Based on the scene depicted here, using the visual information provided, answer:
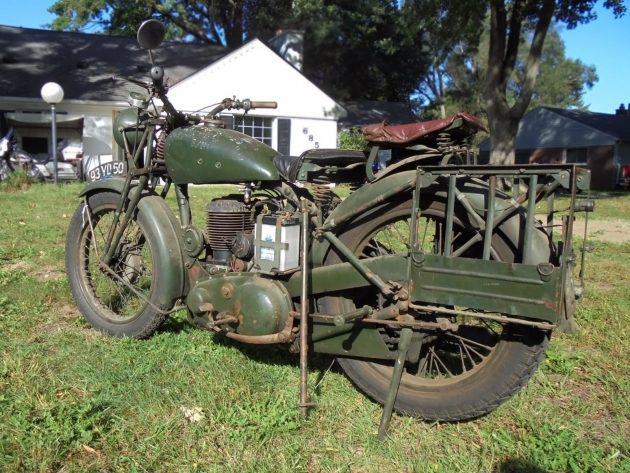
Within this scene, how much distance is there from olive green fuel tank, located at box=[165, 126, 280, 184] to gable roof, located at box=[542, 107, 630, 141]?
29684 millimetres

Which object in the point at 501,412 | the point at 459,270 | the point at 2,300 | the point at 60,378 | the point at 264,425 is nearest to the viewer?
the point at 459,270

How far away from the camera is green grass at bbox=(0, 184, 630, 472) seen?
253 cm

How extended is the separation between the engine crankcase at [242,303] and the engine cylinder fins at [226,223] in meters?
0.22

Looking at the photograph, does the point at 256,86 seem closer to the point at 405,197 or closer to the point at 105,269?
the point at 105,269

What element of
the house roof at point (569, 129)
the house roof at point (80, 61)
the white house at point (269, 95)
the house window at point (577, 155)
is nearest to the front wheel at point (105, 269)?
the white house at point (269, 95)

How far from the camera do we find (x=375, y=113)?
2833 centimetres

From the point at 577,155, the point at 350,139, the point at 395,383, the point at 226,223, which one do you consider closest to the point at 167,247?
the point at 226,223

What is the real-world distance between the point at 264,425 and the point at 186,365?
0.85 metres

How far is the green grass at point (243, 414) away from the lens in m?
2.53

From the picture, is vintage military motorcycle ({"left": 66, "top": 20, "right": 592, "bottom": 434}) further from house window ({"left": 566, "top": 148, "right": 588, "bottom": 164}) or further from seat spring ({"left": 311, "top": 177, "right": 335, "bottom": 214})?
house window ({"left": 566, "top": 148, "right": 588, "bottom": 164})

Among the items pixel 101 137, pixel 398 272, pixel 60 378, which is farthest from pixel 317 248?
pixel 101 137

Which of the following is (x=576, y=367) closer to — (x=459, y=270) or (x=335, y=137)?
(x=459, y=270)

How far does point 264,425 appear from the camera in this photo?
9.05 feet

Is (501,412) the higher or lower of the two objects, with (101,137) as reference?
lower
